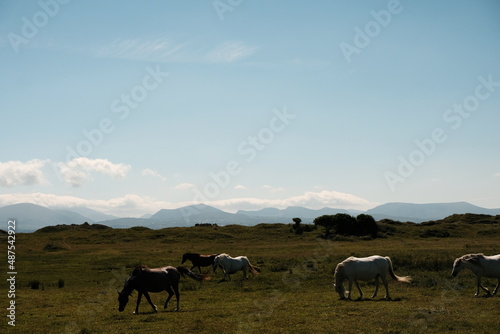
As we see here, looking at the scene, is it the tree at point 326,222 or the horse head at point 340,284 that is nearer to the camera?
the horse head at point 340,284

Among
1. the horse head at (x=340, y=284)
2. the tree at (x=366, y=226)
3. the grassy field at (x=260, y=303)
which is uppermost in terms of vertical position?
the tree at (x=366, y=226)

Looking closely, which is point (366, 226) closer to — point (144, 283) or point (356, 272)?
point (356, 272)

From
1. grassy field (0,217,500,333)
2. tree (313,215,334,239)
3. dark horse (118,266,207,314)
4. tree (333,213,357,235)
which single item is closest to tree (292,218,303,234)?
tree (313,215,334,239)

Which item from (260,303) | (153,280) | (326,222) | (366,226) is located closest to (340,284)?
(260,303)

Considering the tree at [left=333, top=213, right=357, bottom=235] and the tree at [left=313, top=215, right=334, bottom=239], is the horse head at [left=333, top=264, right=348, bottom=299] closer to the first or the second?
the tree at [left=313, top=215, right=334, bottom=239]

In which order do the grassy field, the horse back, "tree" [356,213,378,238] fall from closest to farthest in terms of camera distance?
the grassy field
the horse back
"tree" [356,213,378,238]

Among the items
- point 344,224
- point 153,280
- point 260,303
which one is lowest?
point 260,303

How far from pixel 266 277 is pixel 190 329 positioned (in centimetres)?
1488

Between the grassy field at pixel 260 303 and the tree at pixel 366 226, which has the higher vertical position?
the tree at pixel 366 226

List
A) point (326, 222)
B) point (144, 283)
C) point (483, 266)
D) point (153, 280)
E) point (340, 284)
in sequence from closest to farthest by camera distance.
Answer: point (144, 283), point (153, 280), point (340, 284), point (483, 266), point (326, 222)

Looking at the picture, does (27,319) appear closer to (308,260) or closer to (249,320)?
(249,320)

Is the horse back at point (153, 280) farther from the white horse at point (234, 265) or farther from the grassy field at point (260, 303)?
the white horse at point (234, 265)

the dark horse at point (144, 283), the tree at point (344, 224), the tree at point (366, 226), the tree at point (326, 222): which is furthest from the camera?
the tree at point (326, 222)

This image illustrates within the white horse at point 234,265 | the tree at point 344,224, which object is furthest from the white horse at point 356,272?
the tree at point 344,224
